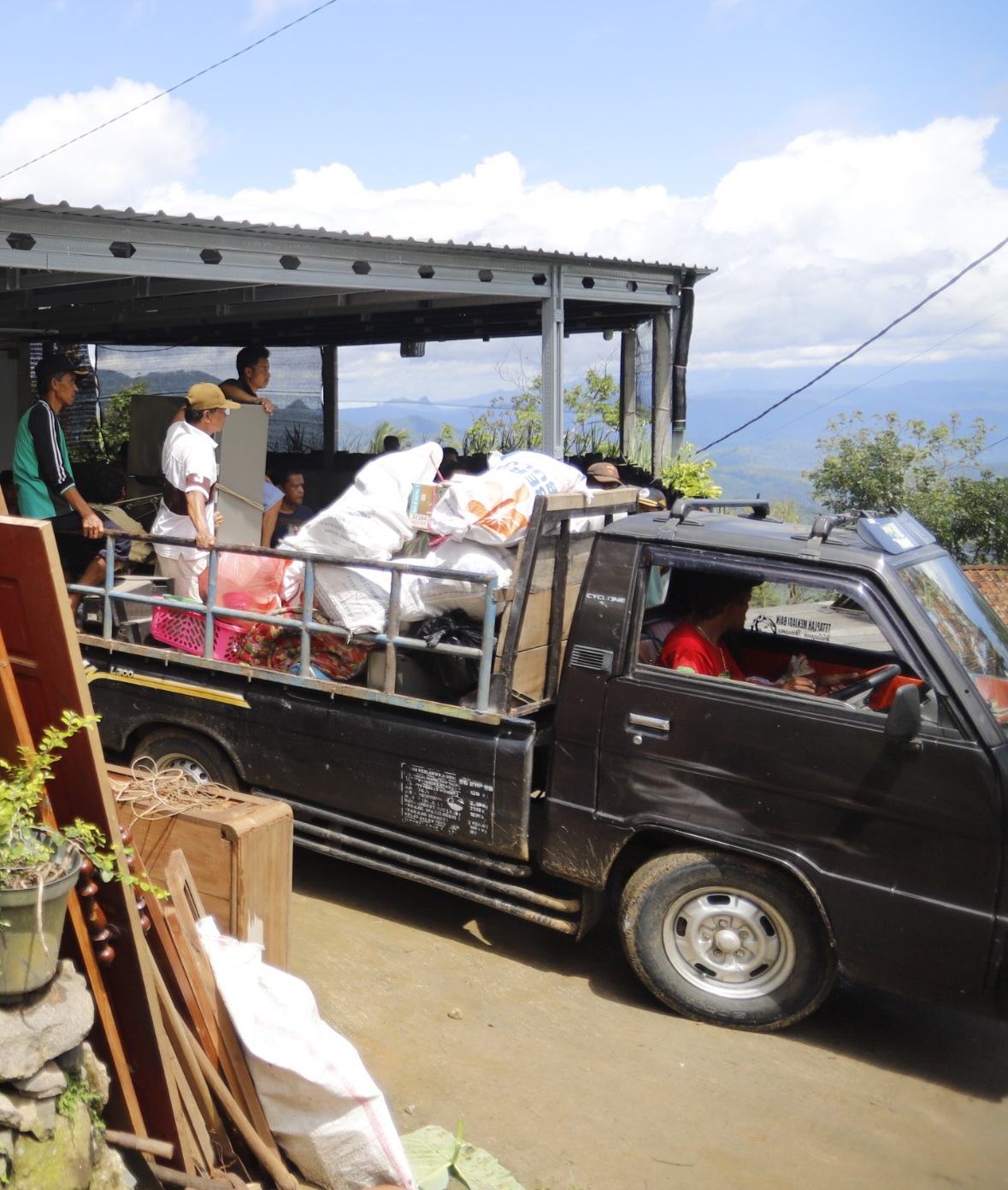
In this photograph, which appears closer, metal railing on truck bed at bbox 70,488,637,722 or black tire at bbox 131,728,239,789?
metal railing on truck bed at bbox 70,488,637,722

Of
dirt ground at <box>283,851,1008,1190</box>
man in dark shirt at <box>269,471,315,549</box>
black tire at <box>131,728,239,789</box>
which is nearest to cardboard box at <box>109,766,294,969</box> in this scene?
dirt ground at <box>283,851,1008,1190</box>

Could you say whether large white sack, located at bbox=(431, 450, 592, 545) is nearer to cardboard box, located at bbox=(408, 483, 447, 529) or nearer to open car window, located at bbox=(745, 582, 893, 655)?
cardboard box, located at bbox=(408, 483, 447, 529)

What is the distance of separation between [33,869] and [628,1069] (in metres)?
2.37

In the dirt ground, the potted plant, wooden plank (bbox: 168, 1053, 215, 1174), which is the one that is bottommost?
the dirt ground

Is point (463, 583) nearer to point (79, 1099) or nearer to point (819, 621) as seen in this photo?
point (819, 621)

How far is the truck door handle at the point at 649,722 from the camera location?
14.0 ft

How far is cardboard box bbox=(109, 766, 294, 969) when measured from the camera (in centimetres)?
388

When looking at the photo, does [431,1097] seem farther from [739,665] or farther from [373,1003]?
[739,665]

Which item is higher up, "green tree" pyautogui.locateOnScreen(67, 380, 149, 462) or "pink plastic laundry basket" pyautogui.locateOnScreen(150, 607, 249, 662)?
"green tree" pyautogui.locateOnScreen(67, 380, 149, 462)

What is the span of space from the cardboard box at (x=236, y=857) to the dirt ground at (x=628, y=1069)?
506mm

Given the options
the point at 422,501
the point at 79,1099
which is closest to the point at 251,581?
the point at 422,501

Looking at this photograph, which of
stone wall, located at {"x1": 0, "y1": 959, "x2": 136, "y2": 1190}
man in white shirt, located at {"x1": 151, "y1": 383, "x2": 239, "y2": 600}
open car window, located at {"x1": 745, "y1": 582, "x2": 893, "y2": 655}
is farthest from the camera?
man in white shirt, located at {"x1": 151, "y1": 383, "x2": 239, "y2": 600}

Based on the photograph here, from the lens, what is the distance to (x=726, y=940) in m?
4.26

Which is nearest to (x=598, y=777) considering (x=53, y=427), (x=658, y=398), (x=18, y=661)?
(x=18, y=661)
